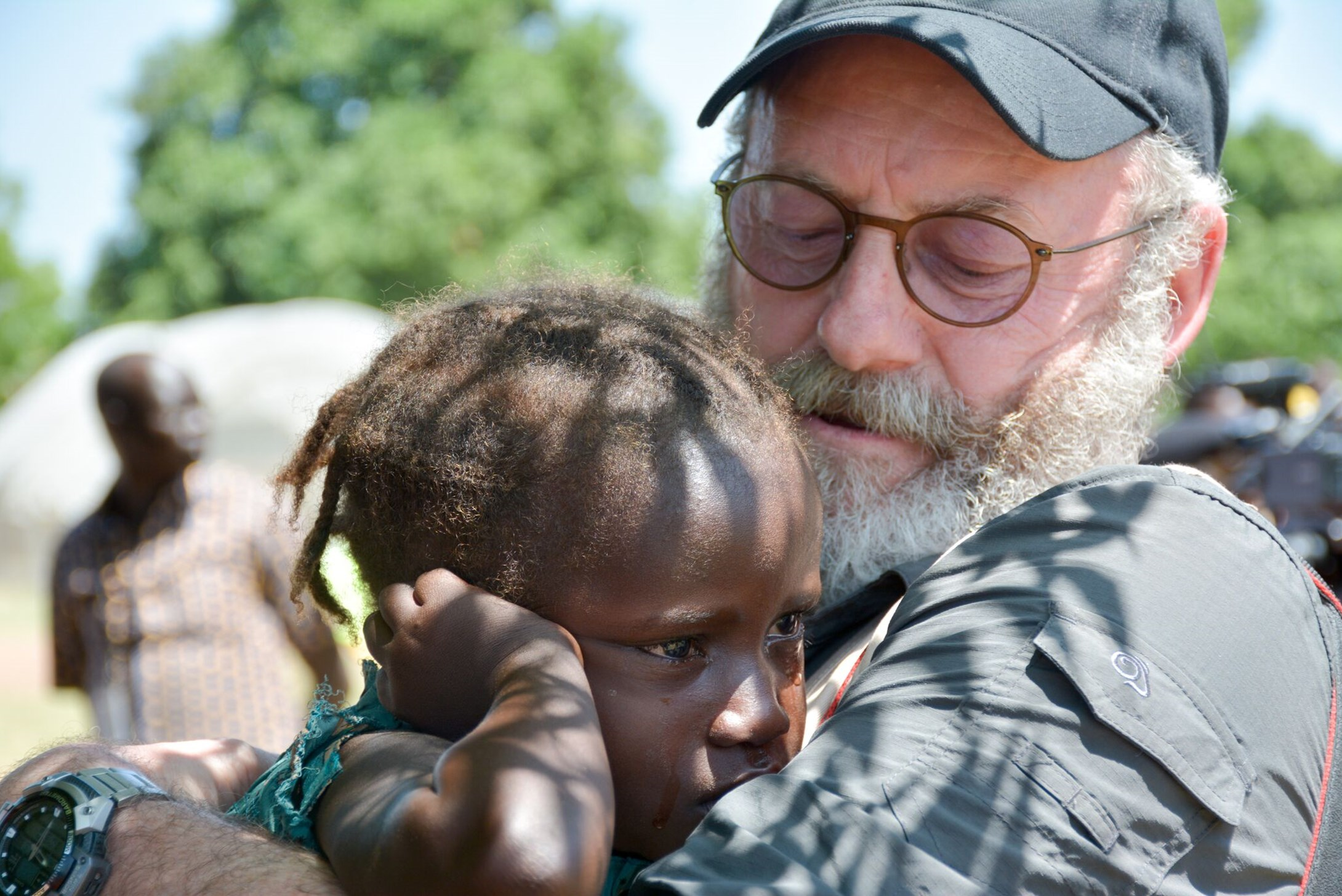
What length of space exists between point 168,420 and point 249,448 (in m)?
13.0

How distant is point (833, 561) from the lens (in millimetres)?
2615

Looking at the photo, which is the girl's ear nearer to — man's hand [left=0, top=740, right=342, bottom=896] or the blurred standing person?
man's hand [left=0, top=740, right=342, bottom=896]

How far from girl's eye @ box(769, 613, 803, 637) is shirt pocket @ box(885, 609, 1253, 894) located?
Result: 1.34ft

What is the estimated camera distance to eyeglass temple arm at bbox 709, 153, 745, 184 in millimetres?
3241

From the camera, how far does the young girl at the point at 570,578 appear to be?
1554mm

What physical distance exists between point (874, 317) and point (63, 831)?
181cm

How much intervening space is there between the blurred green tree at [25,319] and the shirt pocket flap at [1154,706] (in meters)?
34.3

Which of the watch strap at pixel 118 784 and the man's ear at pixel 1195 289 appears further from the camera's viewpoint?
the man's ear at pixel 1195 289

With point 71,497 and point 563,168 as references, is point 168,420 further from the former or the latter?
point 563,168

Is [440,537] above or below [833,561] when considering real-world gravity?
above

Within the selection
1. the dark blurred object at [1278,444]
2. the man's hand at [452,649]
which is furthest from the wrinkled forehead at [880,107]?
the dark blurred object at [1278,444]

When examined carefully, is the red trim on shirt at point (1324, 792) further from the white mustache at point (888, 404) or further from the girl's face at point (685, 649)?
the white mustache at point (888, 404)

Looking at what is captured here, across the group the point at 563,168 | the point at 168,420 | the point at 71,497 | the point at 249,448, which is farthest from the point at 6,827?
the point at 563,168

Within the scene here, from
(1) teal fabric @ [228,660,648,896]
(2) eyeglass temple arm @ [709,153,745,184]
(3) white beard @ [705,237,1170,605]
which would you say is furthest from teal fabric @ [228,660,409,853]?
(2) eyeglass temple arm @ [709,153,745,184]
